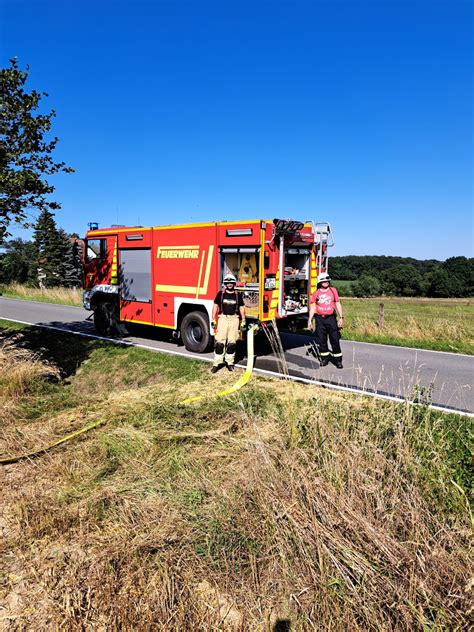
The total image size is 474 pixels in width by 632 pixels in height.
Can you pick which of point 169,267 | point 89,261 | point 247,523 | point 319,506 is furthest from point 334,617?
point 89,261

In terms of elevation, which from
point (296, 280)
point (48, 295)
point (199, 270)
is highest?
point (199, 270)

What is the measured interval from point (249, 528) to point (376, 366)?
19.6ft

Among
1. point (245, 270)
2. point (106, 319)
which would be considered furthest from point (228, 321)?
point (106, 319)

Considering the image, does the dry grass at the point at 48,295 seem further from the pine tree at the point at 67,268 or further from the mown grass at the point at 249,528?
the mown grass at the point at 249,528

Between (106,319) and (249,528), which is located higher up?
(106,319)

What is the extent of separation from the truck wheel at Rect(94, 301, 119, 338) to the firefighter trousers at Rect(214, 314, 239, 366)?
4.38 meters

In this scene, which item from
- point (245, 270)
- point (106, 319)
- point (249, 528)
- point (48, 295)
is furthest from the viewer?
point (48, 295)

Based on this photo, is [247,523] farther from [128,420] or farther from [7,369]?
[7,369]

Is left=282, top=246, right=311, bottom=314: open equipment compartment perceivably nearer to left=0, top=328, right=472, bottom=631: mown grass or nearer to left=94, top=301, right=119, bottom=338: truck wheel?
left=0, top=328, right=472, bottom=631: mown grass

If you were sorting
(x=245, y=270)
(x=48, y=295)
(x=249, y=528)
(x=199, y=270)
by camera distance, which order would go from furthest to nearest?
1. (x=48, y=295)
2. (x=199, y=270)
3. (x=245, y=270)
4. (x=249, y=528)

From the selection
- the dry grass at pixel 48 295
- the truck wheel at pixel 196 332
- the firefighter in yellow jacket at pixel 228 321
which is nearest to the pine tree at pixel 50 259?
the dry grass at pixel 48 295

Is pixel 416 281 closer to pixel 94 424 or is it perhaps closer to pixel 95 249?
pixel 95 249

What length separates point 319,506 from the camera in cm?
276

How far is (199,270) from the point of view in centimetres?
876
